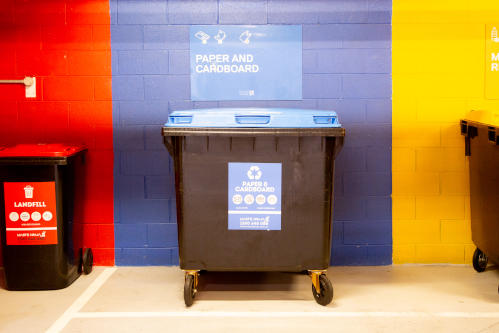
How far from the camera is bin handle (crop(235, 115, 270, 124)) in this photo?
3.39m

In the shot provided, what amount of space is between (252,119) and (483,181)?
1.69 meters

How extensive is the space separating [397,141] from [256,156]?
4.52ft

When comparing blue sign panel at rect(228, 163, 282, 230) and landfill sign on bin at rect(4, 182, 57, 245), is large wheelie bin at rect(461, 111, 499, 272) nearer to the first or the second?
blue sign panel at rect(228, 163, 282, 230)

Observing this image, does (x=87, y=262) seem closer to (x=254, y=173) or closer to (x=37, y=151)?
(x=37, y=151)

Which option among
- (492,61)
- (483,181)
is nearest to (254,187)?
(483,181)

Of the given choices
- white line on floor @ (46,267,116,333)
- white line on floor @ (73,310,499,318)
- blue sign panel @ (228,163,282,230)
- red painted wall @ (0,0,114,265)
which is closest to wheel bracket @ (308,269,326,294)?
white line on floor @ (73,310,499,318)

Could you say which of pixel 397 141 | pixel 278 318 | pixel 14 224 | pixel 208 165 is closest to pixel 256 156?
pixel 208 165

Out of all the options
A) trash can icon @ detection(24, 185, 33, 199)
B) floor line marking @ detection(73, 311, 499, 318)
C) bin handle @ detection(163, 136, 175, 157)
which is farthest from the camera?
Result: trash can icon @ detection(24, 185, 33, 199)

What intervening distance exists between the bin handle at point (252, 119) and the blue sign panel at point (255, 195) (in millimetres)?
257

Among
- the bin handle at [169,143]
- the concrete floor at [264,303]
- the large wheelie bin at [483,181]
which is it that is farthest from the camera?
the large wheelie bin at [483,181]

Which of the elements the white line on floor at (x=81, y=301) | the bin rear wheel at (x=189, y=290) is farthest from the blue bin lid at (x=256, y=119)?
the white line on floor at (x=81, y=301)

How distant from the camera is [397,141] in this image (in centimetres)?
429

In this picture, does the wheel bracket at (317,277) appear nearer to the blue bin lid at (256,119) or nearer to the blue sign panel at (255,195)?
the blue sign panel at (255,195)

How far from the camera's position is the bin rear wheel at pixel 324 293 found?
3482 millimetres
